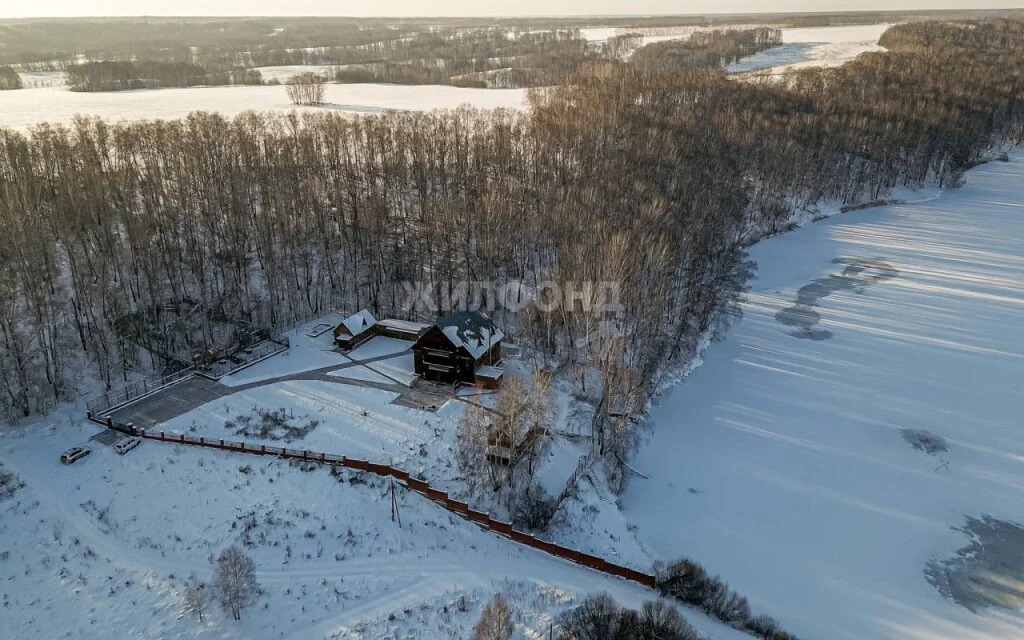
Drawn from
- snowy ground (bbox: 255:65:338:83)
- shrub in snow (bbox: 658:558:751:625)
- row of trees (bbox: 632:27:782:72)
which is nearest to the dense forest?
shrub in snow (bbox: 658:558:751:625)

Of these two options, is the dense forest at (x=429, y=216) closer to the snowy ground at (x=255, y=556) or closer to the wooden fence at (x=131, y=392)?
the wooden fence at (x=131, y=392)

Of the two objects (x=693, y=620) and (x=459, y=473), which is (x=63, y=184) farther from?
(x=693, y=620)

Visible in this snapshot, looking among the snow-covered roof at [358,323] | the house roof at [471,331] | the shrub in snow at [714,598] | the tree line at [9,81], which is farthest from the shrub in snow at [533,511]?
the tree line at [9,81]

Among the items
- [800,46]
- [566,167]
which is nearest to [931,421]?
[566,167]

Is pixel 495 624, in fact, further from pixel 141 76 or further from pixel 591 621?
pixel 141 76

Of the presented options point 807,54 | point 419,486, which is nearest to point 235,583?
point 419,486

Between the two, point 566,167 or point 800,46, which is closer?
point 566,167
